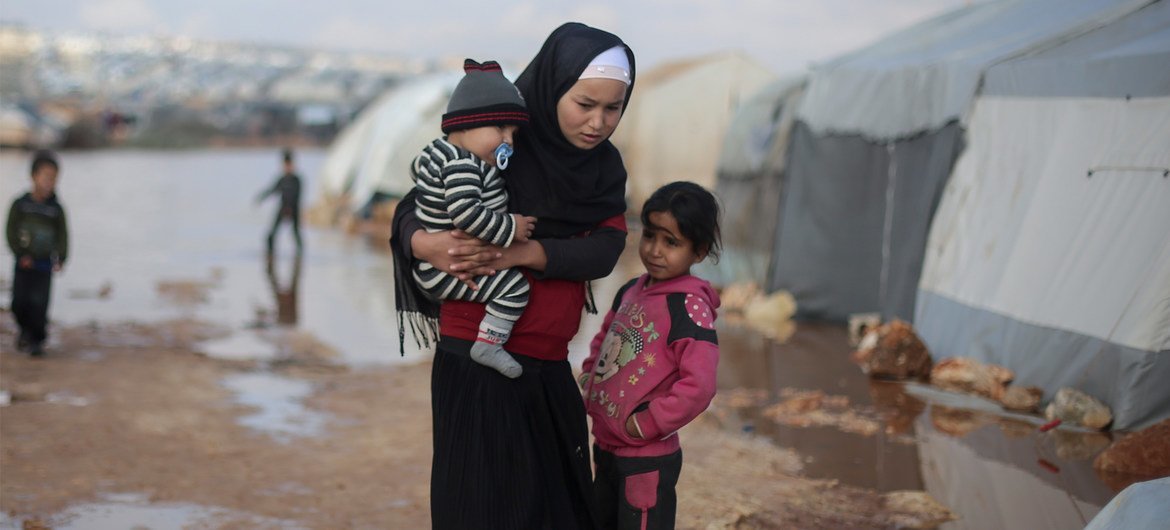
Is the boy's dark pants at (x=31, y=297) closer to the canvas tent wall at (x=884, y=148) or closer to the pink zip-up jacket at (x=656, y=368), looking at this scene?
the pink zip-up jacket at (x=656, y=368)

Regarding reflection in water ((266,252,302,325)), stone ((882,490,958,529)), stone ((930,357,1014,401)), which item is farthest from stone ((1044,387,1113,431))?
reflection in water ((266,252,302,325))

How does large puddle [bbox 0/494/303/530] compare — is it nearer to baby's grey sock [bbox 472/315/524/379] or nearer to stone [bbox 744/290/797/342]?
baby's grey sock [bbox 472/315/524/379]

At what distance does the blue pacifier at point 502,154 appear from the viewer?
2590 millimetres

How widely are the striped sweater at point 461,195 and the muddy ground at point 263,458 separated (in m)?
2.21

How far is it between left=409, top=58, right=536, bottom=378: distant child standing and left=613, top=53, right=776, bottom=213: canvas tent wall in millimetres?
15311

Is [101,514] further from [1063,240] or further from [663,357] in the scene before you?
[1063,240]

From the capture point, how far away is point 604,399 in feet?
9.96

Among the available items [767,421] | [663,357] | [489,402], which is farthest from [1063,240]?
[489,402]

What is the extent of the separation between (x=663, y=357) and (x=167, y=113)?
2081 inches

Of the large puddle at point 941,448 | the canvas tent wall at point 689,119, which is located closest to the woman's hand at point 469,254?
the large puddle at point 941,448

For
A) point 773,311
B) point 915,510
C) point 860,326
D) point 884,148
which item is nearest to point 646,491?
point 915,510

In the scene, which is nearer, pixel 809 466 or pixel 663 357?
pixel 663 357

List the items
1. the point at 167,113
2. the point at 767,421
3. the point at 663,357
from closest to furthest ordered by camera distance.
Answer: the point at 663,357
the point at 767,421
the point at 167,113

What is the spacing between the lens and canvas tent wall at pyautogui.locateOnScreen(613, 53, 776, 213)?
18188 mm
